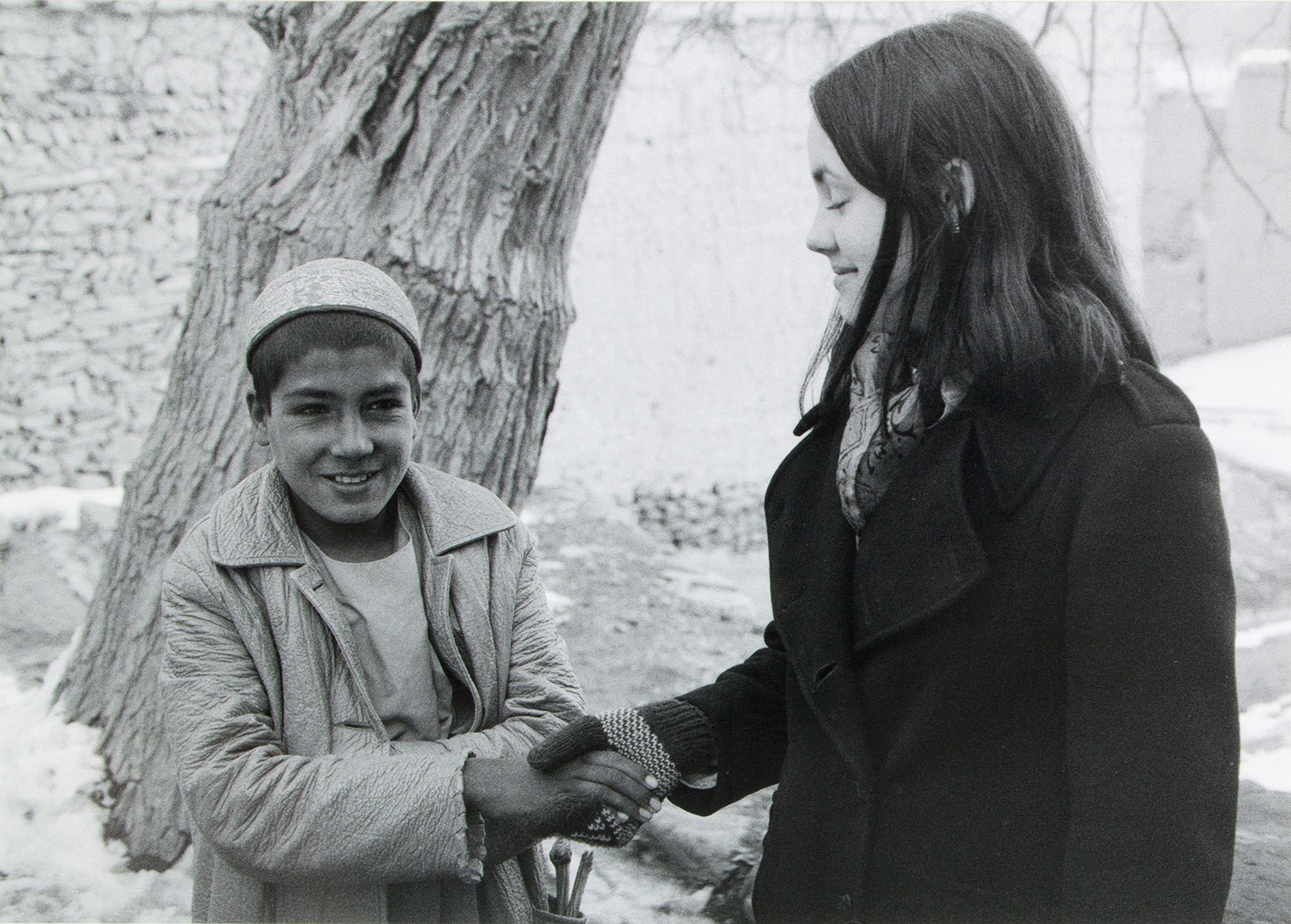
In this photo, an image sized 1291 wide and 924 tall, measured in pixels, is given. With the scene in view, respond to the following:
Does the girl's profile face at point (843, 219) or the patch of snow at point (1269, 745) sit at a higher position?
the girl's profile face at point (843, 219)

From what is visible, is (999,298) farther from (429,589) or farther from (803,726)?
(429,589)

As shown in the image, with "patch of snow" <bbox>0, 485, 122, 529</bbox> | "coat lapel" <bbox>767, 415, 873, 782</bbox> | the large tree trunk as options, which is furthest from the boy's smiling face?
"patch of snow" <bbox>0, 485, 122, 529</bbox>

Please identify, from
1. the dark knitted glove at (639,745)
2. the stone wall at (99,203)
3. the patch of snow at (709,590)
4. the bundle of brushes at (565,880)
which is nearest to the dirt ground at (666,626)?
the patch of snow at (709,590)

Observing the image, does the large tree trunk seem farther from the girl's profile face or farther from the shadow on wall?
the shadow on wall

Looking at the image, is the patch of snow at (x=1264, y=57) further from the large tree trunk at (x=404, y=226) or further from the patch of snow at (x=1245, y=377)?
the large tree trunk at (x=404, y=226)

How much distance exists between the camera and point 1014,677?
4.14ft

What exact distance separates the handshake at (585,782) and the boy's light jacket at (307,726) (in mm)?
42

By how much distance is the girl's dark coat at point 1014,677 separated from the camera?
1140 millimetres

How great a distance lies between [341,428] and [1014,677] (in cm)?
88

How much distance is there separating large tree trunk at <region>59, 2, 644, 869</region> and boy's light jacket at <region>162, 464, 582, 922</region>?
39.2 inches

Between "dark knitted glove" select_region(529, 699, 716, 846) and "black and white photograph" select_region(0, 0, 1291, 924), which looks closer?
"black and white photograph" select_region(0, 0, 1291, 924)

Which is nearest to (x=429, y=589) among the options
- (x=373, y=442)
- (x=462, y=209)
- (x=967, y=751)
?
(x=373, y=442)

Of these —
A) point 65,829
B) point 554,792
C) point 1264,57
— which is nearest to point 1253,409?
point 1264,57

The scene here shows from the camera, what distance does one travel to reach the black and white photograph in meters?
1.26
